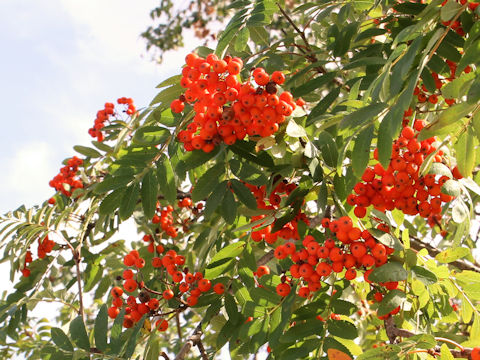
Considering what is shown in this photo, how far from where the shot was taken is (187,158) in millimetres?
2098

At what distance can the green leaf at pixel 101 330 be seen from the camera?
238 cm

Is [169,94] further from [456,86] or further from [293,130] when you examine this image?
[456,86]

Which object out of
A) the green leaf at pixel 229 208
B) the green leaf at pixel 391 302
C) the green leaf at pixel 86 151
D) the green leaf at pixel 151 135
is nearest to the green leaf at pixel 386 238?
the green leaf at pixel 391 302

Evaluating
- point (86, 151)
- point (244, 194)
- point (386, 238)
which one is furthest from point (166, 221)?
point (386, 238)

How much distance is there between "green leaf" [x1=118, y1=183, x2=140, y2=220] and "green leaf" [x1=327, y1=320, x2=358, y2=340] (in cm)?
111

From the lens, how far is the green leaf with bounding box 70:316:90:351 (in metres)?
2.38

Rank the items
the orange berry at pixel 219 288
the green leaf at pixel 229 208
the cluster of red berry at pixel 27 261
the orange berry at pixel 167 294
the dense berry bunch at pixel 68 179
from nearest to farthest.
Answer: the green leaf at pixel 229 208 < the orange berry at pixel 219 288 < the orange berry at pixel 167 294 < the cluster of red berry at pixel 27 261 < the dense berry bunch at pixel 68 179

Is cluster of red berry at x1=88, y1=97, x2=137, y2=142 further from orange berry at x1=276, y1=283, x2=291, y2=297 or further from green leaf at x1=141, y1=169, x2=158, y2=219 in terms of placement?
orange berry at x1=276, y1=283, x2=291, y2=297

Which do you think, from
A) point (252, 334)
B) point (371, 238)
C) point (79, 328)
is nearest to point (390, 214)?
point (371, 238)

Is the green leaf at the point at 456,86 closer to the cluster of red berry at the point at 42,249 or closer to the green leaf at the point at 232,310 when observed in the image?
the green leaf at the point at 232,310

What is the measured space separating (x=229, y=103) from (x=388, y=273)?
0.99 m

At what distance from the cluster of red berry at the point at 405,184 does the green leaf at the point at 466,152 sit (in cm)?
10

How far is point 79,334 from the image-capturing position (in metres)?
2.41

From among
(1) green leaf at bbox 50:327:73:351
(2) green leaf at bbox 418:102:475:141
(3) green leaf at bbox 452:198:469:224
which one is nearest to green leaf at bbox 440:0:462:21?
(2) green leaf at bbox 418:102:475:141
